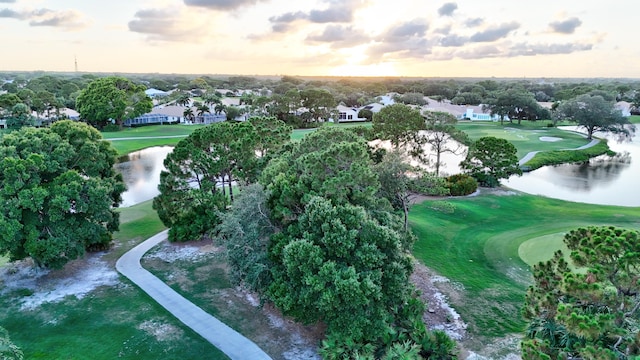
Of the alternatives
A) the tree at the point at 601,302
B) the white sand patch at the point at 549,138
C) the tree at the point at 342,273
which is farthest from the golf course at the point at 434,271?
the white sand patch at the point at 549,138

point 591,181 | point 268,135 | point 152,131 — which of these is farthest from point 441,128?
point 152,131

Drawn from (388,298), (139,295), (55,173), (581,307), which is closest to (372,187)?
(388,298)

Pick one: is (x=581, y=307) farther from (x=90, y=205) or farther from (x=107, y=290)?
(x=90, y=205)

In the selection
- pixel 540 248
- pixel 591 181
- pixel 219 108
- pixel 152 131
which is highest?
pixel 219 108

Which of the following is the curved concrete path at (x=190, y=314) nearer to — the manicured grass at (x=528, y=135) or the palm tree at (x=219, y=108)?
the manicured grass at (x=528, y=135)

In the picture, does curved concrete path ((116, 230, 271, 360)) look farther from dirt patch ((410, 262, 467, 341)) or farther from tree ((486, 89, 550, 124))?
tree ((486, 89, 550, 124))

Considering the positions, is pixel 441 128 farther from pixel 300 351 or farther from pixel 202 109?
pixel 202 109

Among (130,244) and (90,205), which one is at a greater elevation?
(90,205)
